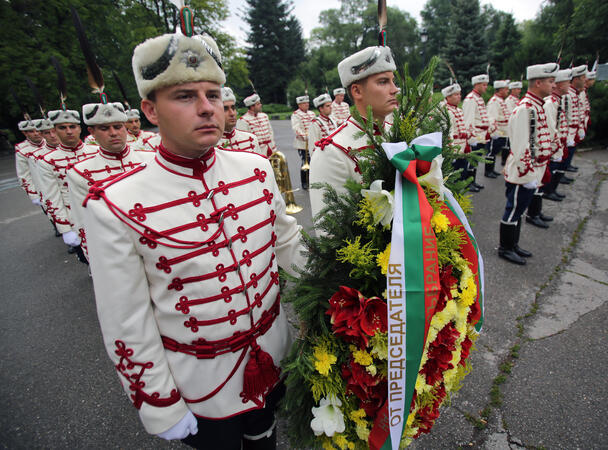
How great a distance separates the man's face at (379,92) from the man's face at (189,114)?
1.38 m

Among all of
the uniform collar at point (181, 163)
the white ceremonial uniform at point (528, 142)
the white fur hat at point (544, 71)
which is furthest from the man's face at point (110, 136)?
the white fur hat at point (544, 71)

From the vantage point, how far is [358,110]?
87.2 inches

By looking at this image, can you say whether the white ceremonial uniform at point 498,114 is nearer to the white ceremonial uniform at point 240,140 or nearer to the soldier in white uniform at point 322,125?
the soldier in white uniform at point 322,125

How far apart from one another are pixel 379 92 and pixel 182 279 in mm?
1872

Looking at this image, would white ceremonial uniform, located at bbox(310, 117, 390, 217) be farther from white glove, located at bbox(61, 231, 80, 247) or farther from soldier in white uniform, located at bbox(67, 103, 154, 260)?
white glove, located at bbox(61, 231, 80, 247)

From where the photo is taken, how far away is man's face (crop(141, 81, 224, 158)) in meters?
1.32

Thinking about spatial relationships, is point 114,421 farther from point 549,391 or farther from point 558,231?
point 558,231

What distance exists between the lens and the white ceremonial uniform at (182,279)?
1.32 meters

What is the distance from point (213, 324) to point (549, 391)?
2.90 metres

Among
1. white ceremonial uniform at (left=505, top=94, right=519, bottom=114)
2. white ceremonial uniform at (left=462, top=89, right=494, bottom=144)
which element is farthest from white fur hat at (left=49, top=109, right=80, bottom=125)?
white ceremonial uniform at (left=505, top=94, right=519, bottom=114)

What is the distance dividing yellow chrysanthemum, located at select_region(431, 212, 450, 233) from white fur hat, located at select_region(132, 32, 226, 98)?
3.77 feet

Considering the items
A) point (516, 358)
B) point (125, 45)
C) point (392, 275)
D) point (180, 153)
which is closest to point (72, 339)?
point (180, 153)

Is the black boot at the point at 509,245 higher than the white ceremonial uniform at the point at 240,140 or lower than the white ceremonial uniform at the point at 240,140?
lower

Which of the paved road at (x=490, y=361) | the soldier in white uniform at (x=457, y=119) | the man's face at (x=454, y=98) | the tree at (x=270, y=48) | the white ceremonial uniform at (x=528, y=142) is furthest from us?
the tree at (x=270, y=48)
